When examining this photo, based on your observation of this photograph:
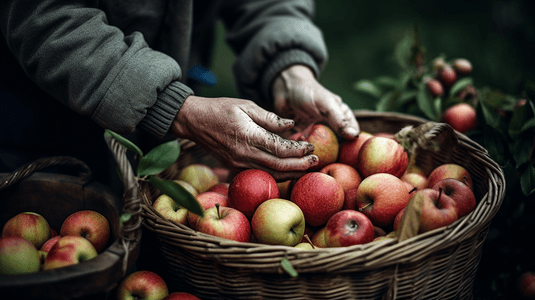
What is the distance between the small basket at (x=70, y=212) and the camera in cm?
78

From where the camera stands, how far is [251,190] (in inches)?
46.4

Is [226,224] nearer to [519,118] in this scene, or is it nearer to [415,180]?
[415,180]

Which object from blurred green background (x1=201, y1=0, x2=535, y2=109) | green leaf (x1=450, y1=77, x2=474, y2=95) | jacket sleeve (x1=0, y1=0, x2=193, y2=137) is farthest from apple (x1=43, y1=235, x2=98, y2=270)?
blurred green background (x1=201, y1=0, x2=535, y2=109)

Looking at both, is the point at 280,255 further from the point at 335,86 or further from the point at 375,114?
the point at 335,86

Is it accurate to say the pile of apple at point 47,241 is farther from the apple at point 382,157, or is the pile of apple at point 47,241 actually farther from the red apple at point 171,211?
the apple at point 382,157

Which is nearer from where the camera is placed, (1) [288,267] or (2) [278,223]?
(1) [288,267]

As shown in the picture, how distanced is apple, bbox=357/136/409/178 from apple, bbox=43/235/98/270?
945mm

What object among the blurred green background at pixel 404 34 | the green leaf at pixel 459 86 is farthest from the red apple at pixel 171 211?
the blurred green background at pixel 404 34

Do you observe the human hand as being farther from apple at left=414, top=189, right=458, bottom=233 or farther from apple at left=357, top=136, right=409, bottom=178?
apple at left=414, top=189, right=458, bottom=233

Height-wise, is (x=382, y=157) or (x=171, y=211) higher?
(x=382, y=157)

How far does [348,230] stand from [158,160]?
0.59 meters

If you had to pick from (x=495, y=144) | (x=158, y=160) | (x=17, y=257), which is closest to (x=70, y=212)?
(x=17, y=257)

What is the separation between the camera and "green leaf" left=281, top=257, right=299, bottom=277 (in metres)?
0.87

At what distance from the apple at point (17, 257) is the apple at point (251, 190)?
578 mm
